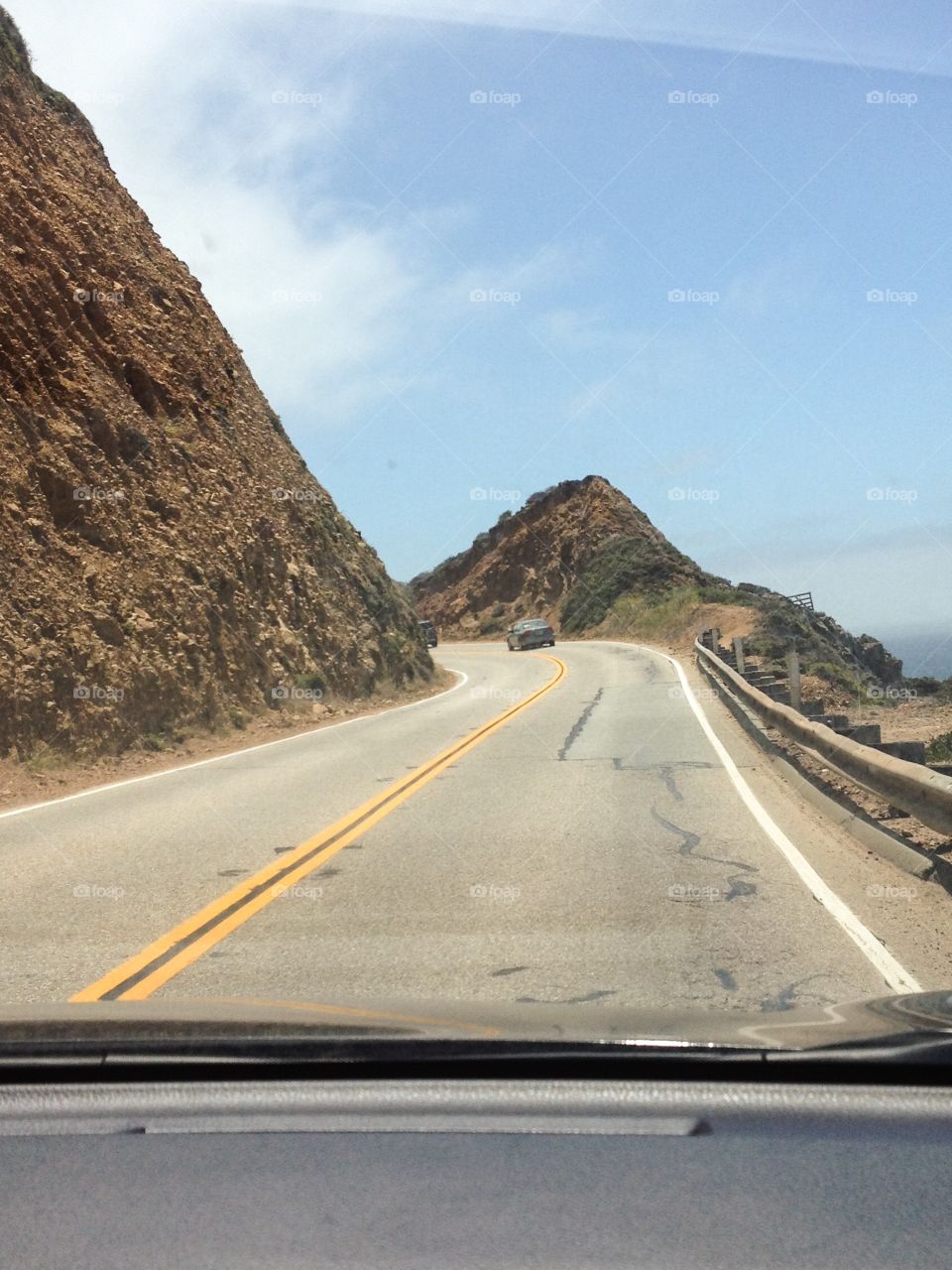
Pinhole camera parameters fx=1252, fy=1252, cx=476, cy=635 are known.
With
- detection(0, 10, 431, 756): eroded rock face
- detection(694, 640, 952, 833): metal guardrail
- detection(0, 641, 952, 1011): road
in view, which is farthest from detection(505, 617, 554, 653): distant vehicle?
detection(694, 640, 952, 833): metal guardrail

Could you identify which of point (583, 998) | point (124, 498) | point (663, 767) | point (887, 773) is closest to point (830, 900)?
point (887, 773)

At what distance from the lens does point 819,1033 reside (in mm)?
3312

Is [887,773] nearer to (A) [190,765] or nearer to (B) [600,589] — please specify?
(A) [190,765]

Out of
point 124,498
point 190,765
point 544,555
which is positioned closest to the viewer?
point 190,765

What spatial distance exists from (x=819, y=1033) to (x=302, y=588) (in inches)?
1120

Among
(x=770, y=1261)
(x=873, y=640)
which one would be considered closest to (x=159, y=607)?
(x=770, y=1261)

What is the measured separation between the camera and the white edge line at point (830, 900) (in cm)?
620

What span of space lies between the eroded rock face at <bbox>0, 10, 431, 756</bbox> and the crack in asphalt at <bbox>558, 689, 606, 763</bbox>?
6675mm

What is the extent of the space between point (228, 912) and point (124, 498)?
17689mm

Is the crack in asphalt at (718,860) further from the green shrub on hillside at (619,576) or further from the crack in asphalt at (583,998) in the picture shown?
the green shrub on hillside at (619,576)

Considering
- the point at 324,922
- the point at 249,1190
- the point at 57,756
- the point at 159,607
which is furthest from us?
the point at 159,607

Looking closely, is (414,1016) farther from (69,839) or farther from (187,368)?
(187,368)

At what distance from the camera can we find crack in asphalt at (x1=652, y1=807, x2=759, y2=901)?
8250 millimetres

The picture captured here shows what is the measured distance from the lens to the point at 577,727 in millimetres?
20188
